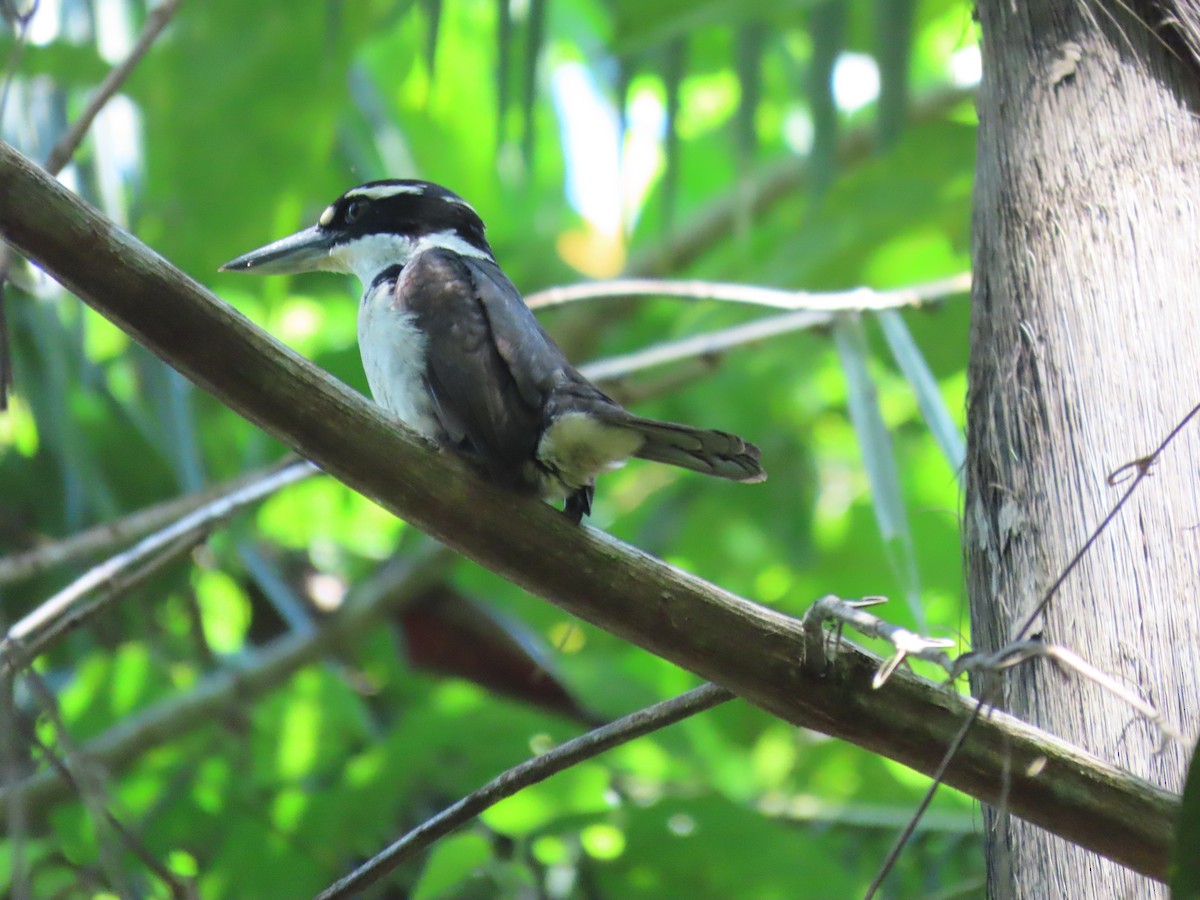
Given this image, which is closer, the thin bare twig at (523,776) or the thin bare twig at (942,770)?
the thin bare twig at (942,770)

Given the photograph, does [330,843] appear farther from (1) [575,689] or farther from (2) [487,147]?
(2) [487,147]

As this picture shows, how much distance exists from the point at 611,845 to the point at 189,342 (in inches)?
86.1

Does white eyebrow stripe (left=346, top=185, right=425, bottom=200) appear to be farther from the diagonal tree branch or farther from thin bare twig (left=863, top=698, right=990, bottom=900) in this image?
thin bare twig (left=863, top=698, right=990, bottom=900)

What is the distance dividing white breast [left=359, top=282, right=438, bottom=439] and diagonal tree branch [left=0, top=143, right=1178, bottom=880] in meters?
0.80

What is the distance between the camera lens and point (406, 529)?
5641 millimetres

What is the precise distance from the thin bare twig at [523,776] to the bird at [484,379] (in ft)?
1.57

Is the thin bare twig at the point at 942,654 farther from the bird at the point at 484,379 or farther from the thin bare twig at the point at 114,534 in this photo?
the thin bare twig at the point at 114,534

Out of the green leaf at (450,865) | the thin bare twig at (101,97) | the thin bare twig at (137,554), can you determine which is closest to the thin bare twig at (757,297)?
the thin bare twig at (137,554)

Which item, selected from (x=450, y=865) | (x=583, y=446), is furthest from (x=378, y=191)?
(x=450, y=865)

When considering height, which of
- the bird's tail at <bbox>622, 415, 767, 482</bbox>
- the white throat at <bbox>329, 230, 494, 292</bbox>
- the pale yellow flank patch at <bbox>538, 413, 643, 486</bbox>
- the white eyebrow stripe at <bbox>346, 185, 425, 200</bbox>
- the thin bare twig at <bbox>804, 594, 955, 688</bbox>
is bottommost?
the thin bare twig at <bbox>804, 594, 955, 688</bbox>

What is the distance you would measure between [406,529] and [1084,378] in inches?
156

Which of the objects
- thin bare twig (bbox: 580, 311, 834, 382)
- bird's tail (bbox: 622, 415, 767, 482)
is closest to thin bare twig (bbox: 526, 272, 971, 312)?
thin bare twig (bbox: 580, 311, 834, 382)

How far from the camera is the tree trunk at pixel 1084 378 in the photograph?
73.3 inches

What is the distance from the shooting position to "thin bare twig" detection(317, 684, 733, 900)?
1866 mm
